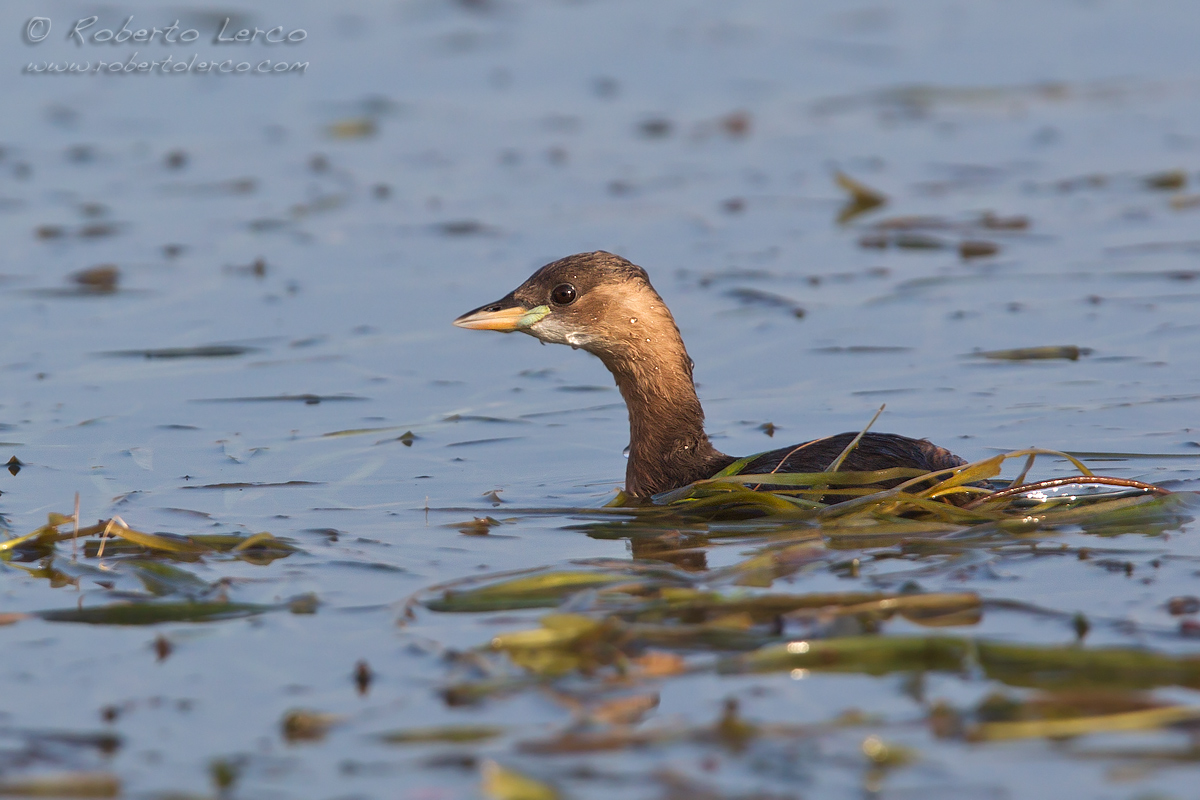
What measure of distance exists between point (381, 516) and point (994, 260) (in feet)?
20.5

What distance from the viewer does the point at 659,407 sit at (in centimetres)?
773

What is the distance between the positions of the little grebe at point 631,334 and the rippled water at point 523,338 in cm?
38

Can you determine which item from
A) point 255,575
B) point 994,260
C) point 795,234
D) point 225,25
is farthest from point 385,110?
point 255,575

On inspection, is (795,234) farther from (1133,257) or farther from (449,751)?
(449,751)

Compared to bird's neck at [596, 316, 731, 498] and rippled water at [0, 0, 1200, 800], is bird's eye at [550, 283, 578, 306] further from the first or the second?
rippled water at [0, 0, 1200, 800]

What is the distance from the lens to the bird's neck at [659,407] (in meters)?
7.60

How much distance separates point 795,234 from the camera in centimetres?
1276

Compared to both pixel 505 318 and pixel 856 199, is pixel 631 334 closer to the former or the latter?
pixel 505 318

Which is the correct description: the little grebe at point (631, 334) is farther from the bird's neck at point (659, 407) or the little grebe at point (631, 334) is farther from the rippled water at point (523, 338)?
the rippled water at point (523, 338)

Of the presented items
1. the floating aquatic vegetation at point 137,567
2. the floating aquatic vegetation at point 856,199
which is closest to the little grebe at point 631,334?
the floating aquatic vegetation at point 137,567

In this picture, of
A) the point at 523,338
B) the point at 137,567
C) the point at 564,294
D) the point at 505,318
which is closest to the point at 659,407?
the point at 564,294

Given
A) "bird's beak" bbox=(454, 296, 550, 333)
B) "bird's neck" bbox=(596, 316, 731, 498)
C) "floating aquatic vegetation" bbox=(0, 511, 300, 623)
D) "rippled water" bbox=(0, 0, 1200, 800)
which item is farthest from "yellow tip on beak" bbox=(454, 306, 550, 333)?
"floating aquatic vegetation" bbox=(0, 511, 300, 623)

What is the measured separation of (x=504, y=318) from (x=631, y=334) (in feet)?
1.97

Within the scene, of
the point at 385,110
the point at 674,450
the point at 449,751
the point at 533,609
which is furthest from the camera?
the point at 385,110
